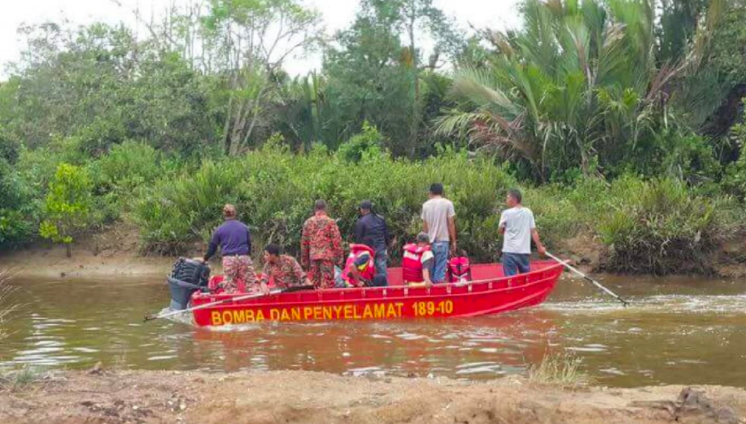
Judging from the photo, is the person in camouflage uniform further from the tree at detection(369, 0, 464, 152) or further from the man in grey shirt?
the tree at detection(369, 0, 464, 152)

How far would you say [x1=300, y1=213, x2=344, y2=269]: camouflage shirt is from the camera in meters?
13.4

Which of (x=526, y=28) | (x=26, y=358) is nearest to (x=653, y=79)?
(x=526, y=28)

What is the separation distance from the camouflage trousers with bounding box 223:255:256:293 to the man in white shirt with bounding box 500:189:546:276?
361 cm

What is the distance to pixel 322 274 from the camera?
13.5 metres

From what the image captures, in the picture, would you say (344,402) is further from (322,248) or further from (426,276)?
(322,248)

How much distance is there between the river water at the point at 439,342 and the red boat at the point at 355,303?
0.60 feet

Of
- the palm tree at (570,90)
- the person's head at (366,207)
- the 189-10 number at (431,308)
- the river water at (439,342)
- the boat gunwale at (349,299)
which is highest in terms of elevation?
the palm tree at (570,90)

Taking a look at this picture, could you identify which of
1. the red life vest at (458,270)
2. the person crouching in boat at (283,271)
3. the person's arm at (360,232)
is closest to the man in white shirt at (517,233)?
the red life vest at (458,270)

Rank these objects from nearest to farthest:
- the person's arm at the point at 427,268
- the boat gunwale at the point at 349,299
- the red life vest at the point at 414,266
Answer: the boat gunwale at the point at 349,299 → the person's arm at the point at 427,268 → the red life vest at the point at 414,266

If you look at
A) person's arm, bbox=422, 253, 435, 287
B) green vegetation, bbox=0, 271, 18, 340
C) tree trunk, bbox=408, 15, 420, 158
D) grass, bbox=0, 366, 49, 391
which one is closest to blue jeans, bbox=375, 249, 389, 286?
person's arm, bbox=422, 253, 435, 287

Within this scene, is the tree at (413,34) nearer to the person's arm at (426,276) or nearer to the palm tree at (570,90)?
the palm tree at (570,90)

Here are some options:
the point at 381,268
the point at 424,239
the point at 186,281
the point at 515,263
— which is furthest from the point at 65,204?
the point at 515,263

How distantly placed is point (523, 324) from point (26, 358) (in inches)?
245

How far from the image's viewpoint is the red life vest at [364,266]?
13.6m
